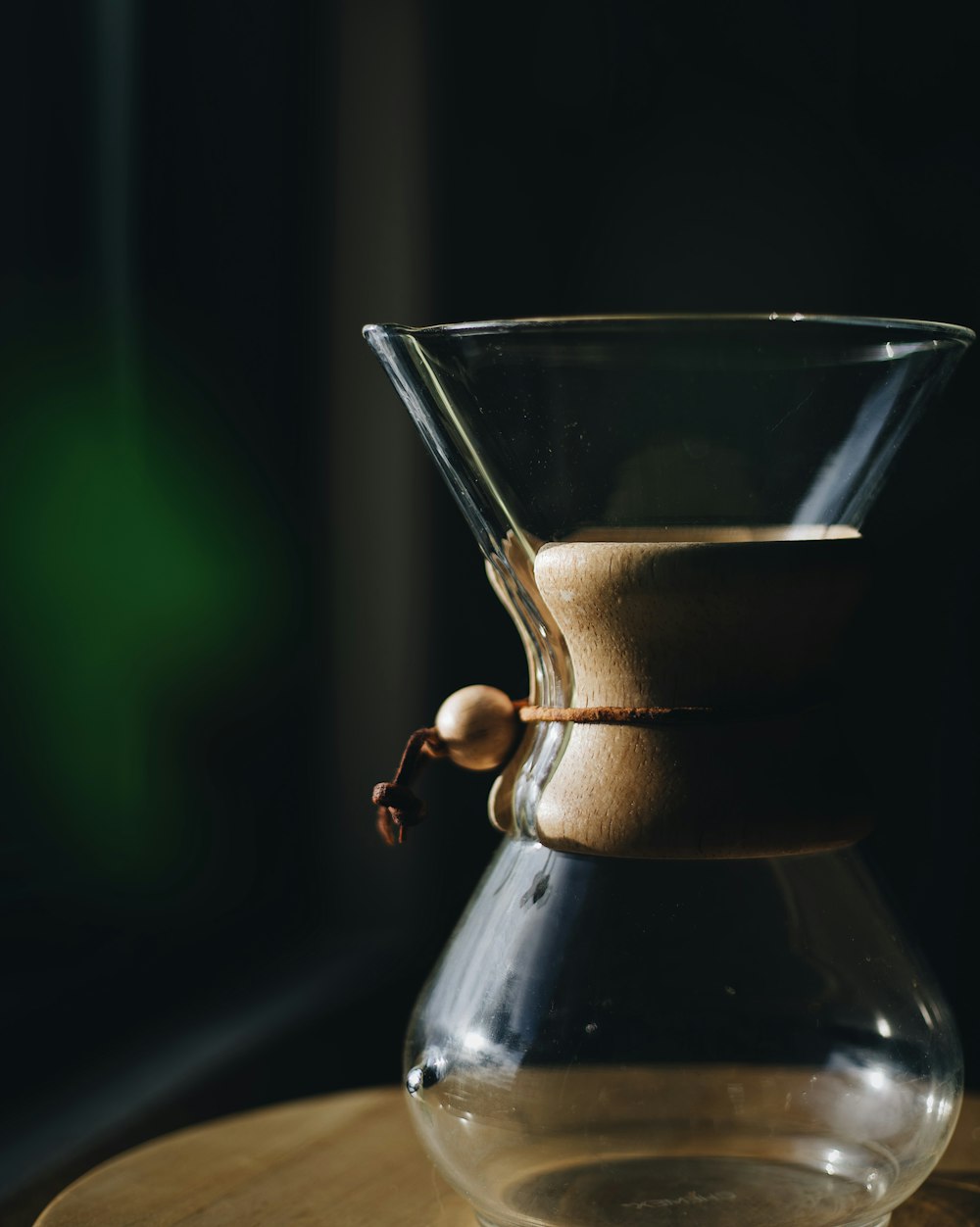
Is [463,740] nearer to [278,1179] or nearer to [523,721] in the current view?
[523,721]

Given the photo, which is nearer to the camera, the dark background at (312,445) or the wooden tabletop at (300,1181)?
the wooden tabletop at (300,1181)

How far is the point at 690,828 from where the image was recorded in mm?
433

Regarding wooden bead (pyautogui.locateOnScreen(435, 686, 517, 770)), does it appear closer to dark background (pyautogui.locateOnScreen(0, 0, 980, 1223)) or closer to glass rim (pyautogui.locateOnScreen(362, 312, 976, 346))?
glass rim (pyautogui.locateOnScreen(362, 312, 976, 346))

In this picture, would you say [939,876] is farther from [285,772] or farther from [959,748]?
[285,772]

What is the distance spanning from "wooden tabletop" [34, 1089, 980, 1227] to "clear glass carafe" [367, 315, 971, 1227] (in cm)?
5

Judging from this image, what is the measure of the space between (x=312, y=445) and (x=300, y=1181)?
0.71 meters

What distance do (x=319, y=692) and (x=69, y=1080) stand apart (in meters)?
0.35

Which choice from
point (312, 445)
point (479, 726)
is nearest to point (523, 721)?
point (479, 726)

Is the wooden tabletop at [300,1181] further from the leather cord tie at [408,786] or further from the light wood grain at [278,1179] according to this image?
the leather cord tie at [408,786]

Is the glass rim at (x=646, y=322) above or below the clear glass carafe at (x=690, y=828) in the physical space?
above

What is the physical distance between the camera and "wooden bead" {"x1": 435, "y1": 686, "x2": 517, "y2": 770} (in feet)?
1.62

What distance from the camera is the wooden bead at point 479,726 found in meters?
0.49

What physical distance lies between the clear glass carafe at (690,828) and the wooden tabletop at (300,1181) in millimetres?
50

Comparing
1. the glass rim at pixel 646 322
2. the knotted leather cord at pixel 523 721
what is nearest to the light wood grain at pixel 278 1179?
the knotted leather cord at pixel 523 721
